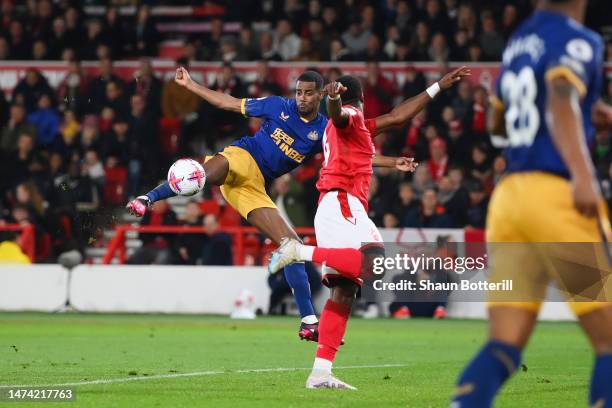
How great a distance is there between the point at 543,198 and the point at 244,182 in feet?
21.0

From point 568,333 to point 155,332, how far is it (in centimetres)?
566

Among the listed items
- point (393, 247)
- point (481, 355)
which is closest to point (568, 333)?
point (393, 247)

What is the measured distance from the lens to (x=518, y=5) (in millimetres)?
23562

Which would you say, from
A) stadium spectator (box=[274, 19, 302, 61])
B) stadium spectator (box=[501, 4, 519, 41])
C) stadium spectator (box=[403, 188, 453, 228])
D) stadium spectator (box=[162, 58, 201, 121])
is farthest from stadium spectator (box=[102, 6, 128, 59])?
stadium spectator (box=[403, 188, 453, 228])

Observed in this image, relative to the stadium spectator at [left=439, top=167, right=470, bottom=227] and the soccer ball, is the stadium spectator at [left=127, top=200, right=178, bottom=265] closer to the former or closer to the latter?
the stadium spectator at [left=439, top=167, right=470, bottom=227]

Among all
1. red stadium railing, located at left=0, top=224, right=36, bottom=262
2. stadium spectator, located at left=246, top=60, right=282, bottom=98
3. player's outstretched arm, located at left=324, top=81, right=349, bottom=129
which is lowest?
red stadium railing, located at left=0, top=224, right=36, bottom=262

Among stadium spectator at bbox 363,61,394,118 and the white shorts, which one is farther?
stadium spectator at bbox 363,61,394,118

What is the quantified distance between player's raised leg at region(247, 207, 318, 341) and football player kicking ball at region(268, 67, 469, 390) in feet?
4.05

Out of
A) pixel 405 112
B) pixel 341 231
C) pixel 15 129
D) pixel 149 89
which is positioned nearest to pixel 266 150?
pixel 405 112

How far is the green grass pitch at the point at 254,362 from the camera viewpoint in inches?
322

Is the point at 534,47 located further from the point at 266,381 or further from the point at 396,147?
the point at 396,147

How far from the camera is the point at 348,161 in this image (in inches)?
353

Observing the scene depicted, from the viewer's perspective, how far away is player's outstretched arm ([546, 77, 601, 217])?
4.84 metres

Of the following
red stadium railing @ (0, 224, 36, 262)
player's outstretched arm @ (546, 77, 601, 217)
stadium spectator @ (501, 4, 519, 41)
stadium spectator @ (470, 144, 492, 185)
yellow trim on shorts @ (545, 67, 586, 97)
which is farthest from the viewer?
stadium spectator @ (501, 4, 519, 41)
